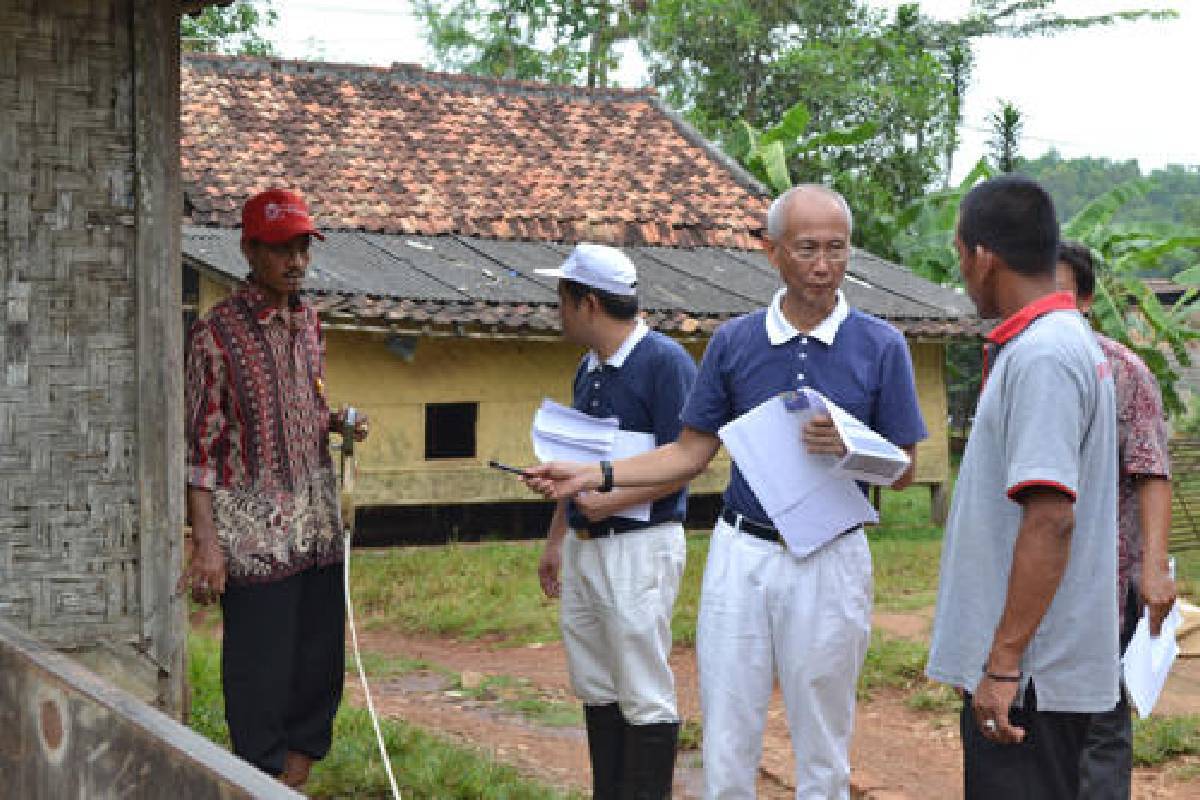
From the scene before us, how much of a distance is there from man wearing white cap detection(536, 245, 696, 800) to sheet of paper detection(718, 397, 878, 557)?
1.99 ft

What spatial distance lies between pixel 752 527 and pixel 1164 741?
3223 mm

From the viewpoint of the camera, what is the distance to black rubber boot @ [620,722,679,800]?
15.4 feet

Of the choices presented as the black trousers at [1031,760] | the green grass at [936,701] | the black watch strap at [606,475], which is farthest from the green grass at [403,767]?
the black trousers at [1031,760]

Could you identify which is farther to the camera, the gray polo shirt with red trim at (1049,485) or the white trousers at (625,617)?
the white trousers at (625,617)

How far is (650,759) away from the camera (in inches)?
185

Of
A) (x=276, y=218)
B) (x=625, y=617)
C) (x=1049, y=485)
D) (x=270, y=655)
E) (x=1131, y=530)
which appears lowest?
(x=270, y=655)

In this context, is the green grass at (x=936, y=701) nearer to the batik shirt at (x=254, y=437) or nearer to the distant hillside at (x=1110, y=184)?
the batik shirt at (x=254, y=437)

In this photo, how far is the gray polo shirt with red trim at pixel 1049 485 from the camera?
300cm

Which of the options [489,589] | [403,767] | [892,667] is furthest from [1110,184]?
[403,767]

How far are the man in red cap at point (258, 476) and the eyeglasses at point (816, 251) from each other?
5.24 feet

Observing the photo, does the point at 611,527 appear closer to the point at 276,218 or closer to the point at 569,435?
the point at 569,435

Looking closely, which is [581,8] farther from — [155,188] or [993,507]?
[993,507]

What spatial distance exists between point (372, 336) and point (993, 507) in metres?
11.9

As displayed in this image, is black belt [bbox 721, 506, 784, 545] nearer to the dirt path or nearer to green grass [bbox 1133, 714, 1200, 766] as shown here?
the dirt path
